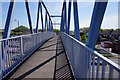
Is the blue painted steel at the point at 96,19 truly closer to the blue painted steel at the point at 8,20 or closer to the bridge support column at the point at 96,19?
the bridge support column at the point at 96,19

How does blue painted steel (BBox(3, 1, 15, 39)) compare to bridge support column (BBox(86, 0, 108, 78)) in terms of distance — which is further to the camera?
blue painted steel (BBox(3, 1, 15, 39))

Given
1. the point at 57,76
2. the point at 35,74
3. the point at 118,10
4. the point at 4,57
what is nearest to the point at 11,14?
the point at 4,57

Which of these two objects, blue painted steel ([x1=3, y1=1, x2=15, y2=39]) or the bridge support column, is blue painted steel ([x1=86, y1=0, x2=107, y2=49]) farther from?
blue painted steel ([x1=3, y1=1, x2=15, y2=39])

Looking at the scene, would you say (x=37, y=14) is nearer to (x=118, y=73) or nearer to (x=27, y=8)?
(x=27, y=8)

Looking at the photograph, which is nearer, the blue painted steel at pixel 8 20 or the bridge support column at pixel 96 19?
the bridge support column at pixel 96 19

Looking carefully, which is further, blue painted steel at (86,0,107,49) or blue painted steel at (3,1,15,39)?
blue painted steel at (3,1,15,39)

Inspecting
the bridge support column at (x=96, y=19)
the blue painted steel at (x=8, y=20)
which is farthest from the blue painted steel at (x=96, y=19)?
the blue painted steel at (x=8, y=20)

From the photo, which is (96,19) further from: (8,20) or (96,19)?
(8,20)

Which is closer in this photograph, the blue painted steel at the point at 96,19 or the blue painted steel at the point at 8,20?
the blue painted steel at the point at 96,19

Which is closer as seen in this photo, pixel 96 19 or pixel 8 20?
pixel 96 19

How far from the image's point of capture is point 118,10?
1.87m

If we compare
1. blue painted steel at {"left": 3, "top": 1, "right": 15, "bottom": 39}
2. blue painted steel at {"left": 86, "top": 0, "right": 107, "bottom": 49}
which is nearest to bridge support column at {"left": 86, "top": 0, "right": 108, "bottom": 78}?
blue painted steel at {"left": 86, "top": 0, "right": 107, "bottom": 49}

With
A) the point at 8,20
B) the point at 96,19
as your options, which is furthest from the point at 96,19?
the point at 8,20

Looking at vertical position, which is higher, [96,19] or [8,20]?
[8,20]
